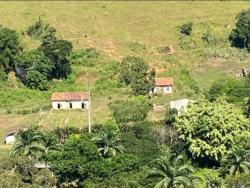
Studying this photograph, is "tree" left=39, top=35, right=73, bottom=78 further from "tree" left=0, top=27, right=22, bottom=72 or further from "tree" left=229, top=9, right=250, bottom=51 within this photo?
"tree" left=229, top=9, right=250, bottom=51

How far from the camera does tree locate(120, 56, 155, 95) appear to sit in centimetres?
7731

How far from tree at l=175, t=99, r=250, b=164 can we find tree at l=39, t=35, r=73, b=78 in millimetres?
27274

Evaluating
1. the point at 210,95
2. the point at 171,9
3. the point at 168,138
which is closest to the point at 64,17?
the point at 171,9

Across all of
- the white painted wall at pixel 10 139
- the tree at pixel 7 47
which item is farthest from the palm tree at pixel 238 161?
the tree at pixel 7 47

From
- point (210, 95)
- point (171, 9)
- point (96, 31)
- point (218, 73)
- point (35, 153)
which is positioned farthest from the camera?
point (171, 9)

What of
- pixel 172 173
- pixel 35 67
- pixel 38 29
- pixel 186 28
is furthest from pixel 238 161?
pixel 38 29

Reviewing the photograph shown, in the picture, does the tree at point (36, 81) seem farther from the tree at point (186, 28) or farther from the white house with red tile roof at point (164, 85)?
the tree at point (186, 28)

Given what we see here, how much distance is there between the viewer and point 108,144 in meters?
53.8

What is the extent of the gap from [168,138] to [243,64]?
3371 centimetres

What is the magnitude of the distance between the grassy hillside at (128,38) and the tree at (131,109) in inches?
107

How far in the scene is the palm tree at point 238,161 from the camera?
52.2m

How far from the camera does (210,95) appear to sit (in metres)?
70.9

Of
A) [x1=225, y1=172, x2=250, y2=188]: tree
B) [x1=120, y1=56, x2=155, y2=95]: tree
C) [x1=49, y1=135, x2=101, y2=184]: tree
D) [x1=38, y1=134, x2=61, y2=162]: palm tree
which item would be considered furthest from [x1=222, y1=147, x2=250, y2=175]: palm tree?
[x1=120, y1=56, x2=155, y2=95]: tree

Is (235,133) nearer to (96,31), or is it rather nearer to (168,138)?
(168,138)
